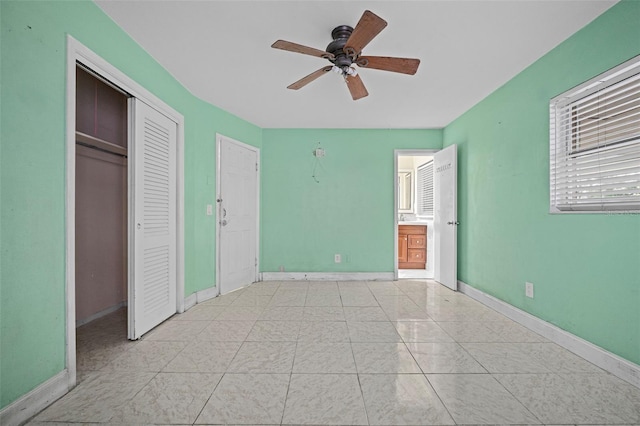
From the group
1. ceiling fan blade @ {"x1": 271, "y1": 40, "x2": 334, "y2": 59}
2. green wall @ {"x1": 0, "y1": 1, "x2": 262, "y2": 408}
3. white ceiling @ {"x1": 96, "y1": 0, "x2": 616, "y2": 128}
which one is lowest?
green wall @ {"x1": 0, "y1": 1, "x2": 262, "y2": 408}

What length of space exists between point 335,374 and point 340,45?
2.28 meters

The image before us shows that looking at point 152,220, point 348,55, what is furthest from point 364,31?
point 152,220

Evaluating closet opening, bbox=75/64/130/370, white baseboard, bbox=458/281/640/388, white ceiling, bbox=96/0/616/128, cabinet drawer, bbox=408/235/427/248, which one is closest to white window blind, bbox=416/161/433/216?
cabinet drawer, bbox=408/235/427/248

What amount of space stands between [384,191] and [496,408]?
11.3ft

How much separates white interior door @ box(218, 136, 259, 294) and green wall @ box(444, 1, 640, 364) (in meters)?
3.06

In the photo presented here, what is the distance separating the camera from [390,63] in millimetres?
2100

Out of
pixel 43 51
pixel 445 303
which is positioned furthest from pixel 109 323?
pixel 445 303

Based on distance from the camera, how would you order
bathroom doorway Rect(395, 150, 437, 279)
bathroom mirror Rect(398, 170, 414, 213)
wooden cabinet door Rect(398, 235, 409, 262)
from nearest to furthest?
bathroom doorway Rect(395, 150, 437, 279), wooden cabinet door Rect(398, 235, 409, 262), bathroom mirror Rect(398, 170, 414, 213)

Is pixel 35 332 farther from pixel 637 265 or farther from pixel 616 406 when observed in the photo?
pixel 637 265

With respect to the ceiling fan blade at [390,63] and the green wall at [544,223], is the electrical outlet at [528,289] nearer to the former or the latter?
the green wall at [544,223]

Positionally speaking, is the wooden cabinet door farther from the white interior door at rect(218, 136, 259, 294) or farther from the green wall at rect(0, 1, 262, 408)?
the green wall at rect(0, 1, 262, 408)

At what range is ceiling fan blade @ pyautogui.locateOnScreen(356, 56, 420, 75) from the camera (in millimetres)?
2041

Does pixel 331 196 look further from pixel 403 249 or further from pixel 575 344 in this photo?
pixel 575 344

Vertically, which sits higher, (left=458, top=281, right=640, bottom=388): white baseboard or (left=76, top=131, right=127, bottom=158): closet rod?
(left=76, top=131, right=127, bottom=158): closet rod
